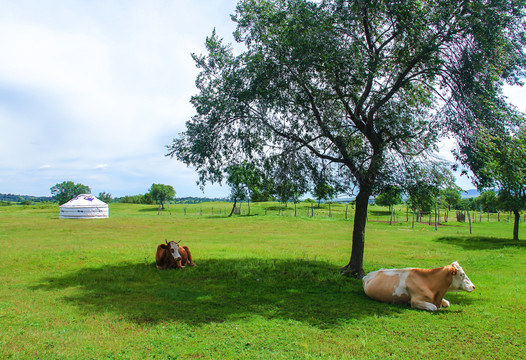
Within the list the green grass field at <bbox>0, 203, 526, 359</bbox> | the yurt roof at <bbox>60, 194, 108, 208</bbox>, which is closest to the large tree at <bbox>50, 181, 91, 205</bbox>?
the yurt roof at <bbox>60, 194, 108, 208</bbox>

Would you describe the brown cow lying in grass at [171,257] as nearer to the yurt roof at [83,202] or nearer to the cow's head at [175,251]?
the cow's head at [175,251]

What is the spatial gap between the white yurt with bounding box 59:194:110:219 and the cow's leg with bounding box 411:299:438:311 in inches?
2150

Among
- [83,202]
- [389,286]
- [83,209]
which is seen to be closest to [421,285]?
[389,286]

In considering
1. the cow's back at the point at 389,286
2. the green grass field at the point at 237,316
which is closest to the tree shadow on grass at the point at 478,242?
the green grass field at the point at 237,316

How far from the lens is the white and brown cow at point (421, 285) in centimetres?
796

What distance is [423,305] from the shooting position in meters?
7.95

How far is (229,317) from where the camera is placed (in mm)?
7438

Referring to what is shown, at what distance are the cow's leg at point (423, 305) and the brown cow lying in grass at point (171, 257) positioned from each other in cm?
842

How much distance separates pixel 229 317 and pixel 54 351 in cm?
331

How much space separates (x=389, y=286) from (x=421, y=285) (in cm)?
77

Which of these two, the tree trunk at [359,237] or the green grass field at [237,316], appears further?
the tree trunk at [359,237]

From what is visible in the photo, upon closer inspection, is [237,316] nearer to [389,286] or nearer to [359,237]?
[389,286]

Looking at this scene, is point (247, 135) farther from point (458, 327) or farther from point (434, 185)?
point (458, 327)

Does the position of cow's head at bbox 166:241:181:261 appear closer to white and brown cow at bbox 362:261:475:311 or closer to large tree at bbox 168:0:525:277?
large tree at bbox 168:0:525:277
